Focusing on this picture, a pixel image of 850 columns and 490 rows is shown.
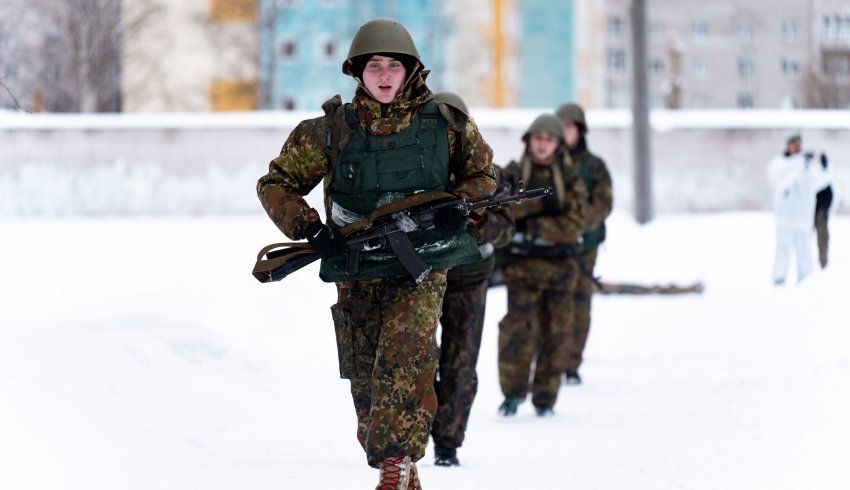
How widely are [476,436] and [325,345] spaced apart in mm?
5416

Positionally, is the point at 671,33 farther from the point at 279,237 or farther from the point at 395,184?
the point at 395,184

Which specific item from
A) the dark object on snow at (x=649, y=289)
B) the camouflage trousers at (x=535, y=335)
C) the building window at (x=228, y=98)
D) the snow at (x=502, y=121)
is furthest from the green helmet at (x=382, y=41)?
the building window at (x=228, y=98)

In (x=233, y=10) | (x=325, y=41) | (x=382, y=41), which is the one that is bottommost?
(x=382, y=41)

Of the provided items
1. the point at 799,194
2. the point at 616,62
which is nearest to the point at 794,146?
the point at 799,194

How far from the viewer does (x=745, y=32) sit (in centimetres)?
7900

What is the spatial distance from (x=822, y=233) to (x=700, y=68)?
64934 millimetres

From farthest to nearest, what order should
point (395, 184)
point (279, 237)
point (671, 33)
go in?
point (671, 33)
point (279, 237)
point (395, 184)

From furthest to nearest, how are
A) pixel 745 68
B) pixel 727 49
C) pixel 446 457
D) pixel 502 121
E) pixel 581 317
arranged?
pixel 727 49
pixel 745 68
pixel 502 121
pixel 581 317
pixel 446 457

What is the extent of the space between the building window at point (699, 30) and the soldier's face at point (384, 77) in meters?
76.5

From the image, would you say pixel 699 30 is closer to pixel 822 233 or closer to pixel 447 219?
pixel 822 233

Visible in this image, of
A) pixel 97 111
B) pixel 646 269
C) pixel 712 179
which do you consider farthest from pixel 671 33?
pixel 646 269

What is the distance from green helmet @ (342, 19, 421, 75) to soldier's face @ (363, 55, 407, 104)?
0.06 metres

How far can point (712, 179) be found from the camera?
28.4 m

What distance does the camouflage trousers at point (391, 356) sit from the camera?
18.5 feet
